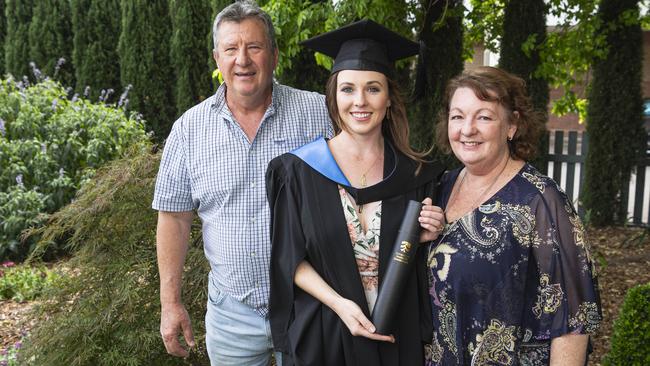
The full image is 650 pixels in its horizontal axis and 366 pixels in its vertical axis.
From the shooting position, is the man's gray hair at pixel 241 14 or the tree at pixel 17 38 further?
the tree at pixel 17 38

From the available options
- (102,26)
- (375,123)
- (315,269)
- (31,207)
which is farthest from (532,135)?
(102,26)

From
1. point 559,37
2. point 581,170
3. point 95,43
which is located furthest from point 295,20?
point 95,43

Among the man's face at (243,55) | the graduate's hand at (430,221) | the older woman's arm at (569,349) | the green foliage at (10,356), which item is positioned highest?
the man's face at (243,55)

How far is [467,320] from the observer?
198cm

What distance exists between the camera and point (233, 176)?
244 cm

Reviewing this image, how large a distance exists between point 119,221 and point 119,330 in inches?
24.1

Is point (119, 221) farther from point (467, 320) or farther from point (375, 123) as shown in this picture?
point (467, 320)

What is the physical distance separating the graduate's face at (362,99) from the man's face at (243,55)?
16.7 inches

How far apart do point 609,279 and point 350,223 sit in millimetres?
→ 5050

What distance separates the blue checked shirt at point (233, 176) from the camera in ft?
8.02

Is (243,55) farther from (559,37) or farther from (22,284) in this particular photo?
(559,37)

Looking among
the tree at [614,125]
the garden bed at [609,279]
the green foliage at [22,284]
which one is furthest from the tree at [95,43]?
the tree at [614,125]

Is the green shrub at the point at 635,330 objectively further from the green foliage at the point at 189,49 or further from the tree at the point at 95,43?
the tree at the point at 95,43

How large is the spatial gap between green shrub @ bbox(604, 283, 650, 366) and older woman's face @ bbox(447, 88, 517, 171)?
1.69 metres
